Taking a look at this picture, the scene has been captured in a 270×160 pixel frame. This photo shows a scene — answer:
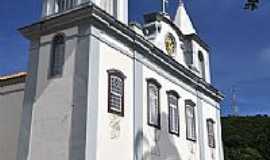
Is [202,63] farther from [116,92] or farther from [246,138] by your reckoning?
[246,138]

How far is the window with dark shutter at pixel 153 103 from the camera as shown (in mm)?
14773

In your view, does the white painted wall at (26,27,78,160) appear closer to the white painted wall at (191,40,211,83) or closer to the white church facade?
the white church facade

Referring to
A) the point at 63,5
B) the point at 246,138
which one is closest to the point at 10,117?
the point at 63,5

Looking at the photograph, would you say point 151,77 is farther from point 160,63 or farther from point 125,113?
point 125,113

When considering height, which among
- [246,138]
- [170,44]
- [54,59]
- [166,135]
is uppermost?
[170,44]

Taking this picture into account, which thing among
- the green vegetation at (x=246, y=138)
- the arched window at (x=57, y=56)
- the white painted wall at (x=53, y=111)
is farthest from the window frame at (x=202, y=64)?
the green vegetation at (x=246, y=138)

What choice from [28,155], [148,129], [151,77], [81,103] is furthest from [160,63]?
[28,155]

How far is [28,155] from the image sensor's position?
12508mm

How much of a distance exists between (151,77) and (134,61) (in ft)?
4.04

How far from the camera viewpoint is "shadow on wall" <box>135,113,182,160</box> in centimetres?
1376

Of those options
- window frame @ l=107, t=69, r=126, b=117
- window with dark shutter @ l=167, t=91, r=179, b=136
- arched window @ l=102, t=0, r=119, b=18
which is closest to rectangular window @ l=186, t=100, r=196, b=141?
window with dark shutter @ l=167, t=91, r=179, b=136

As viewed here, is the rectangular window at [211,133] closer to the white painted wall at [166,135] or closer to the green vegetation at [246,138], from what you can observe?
the white painted wall at [166,135]

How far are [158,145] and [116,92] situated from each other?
3.14 meters

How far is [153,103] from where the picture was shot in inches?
595
